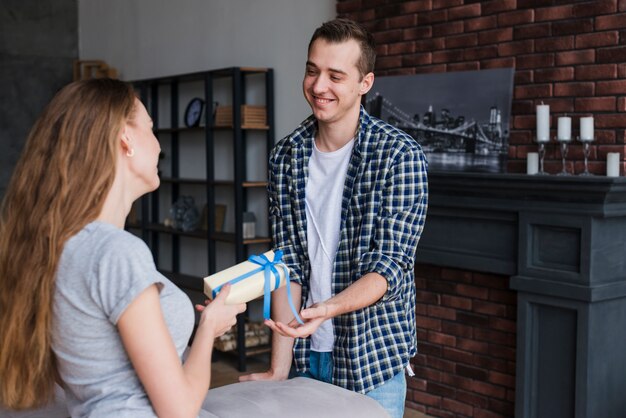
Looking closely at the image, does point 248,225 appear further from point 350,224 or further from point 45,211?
point 45,211

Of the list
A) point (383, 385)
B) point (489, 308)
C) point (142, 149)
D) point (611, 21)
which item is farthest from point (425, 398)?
point (142, 149)

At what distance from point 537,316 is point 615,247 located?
0.48m

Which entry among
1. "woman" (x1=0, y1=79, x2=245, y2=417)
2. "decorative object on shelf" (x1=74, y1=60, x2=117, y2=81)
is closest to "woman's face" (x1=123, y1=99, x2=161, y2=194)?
"woman" (x1=0, y1=79, x2=245, y2=417)

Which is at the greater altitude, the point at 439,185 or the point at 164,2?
the point at 164,2

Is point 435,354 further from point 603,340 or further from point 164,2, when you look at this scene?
point 164,2

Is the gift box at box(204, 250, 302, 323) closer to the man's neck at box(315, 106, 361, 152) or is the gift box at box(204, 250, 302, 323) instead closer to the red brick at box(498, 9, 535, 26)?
the man's neck at box(315, 106, 361, 152)

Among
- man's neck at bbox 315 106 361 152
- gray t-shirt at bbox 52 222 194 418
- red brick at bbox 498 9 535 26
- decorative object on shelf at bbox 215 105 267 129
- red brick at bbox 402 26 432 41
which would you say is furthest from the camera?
decorative object on shelf at bbox 215 105 267 129

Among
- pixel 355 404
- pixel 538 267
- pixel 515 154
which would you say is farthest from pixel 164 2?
pixel 355 404

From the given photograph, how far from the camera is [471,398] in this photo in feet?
13.9

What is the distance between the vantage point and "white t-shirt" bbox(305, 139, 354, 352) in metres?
2.10

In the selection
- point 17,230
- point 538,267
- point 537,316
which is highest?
point 17,230

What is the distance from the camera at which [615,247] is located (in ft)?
11.7

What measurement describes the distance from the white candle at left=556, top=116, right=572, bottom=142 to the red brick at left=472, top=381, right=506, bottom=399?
132 cm

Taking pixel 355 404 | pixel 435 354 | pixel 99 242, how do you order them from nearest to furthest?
pixel 99 242 < pixel 355 404 < pixel 435 354
